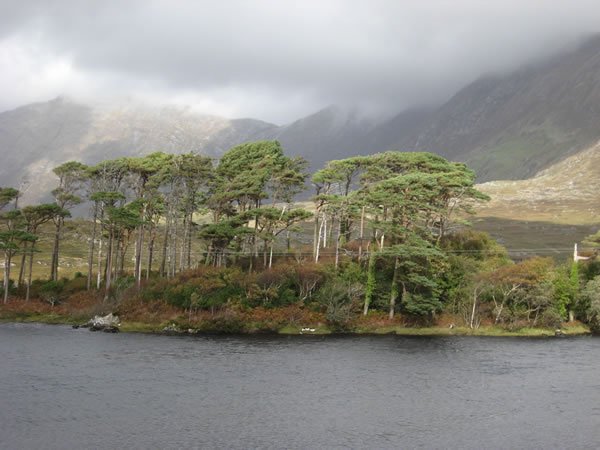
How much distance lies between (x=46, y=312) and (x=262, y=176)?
42.2 m

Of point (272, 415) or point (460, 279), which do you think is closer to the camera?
point (272, 415)

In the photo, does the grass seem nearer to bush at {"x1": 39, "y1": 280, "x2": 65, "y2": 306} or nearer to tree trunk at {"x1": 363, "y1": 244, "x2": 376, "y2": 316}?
tree trunk at {"x1": 363, "y1": 244, "x2": 376, "y2": 316}

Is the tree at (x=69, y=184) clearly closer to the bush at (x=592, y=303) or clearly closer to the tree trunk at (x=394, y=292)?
the tree trunk at (x=394, y=292)

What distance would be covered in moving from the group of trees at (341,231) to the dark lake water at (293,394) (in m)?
14.9

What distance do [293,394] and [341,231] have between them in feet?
209

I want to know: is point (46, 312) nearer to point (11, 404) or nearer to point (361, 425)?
point (11, 404)

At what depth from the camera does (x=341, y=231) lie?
113562 millimetres

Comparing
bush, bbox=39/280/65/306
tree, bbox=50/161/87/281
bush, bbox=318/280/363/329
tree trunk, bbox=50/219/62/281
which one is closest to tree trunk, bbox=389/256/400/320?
bush, bbox=318/280/363/329

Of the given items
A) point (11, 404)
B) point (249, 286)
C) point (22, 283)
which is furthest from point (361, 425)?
point (22, 283)

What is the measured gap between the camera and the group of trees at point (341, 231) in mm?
93500

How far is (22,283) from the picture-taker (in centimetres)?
11406

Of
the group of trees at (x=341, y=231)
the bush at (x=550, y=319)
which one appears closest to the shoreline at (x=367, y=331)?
the bush at (x=550, y=319)

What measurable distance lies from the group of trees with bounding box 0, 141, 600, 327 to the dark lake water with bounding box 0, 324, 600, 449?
14947mm

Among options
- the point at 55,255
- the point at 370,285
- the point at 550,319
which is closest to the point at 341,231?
the point at 370,285
